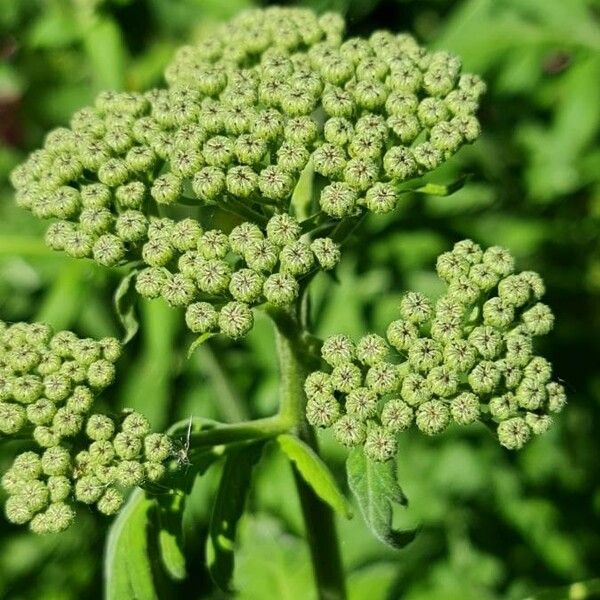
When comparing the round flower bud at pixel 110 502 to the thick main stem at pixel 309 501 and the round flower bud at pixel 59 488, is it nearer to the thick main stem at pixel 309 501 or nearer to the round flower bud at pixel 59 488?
the round flower bud at pixel 59 488

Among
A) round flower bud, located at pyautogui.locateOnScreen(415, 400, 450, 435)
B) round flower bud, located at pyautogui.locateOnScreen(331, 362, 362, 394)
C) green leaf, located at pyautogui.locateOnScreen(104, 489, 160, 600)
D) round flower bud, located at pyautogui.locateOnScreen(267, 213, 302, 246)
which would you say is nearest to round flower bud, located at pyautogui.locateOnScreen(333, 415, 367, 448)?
round flower bud, located at pyautogui.locateOnScreen(331, 362, 362, 394)

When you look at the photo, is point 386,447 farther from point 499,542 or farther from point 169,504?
point 499,542

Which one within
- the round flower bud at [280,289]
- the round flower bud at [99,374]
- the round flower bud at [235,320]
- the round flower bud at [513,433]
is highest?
the round flower bud at [280,289]

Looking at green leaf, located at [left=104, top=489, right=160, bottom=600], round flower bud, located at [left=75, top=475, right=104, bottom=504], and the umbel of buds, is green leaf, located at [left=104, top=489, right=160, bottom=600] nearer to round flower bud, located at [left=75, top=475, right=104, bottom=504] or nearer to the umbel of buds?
round flower bud, located at [left=75, top=475, right=104, bottom=504]

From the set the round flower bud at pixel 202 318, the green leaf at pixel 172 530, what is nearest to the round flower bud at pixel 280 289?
the round flower bud at pixel 202 318

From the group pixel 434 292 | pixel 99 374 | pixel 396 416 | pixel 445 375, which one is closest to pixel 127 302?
pixel 99 374

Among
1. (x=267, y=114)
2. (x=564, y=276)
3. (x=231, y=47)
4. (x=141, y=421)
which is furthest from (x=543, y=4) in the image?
(x=141, y=421)

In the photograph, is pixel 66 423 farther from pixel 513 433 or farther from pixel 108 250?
pixel 513 433
